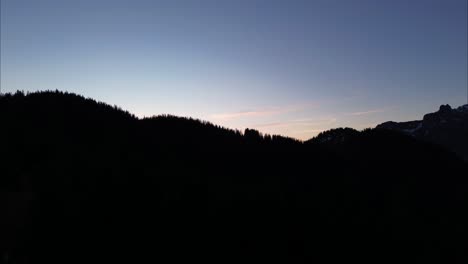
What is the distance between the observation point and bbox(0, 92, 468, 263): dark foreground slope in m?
7.38

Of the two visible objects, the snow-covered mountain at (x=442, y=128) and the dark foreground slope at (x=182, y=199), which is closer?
the dark foreground slope at (x=182, y=199)

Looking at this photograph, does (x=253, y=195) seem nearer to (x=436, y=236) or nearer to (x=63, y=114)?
(x=63, y=114)

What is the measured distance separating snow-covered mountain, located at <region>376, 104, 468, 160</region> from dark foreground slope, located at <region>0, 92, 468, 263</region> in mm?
124684

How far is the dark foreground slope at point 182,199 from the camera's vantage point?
24.2 feet

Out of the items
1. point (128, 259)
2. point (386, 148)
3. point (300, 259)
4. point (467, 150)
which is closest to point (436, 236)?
point (300, 259)

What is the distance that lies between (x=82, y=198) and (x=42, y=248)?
1.32m

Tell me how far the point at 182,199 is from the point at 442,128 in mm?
160731

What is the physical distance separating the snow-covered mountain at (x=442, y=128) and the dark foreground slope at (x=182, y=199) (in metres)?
125

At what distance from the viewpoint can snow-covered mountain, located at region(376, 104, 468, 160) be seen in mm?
134125

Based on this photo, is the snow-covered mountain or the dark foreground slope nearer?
the dark foreground slope

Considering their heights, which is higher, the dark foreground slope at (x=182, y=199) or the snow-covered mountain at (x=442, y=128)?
the snow-covered mountain at (x=442, y=128)

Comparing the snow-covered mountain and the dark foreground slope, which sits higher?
the snow-covered mountain

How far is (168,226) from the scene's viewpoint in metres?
8.34

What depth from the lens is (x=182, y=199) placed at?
366 inches
